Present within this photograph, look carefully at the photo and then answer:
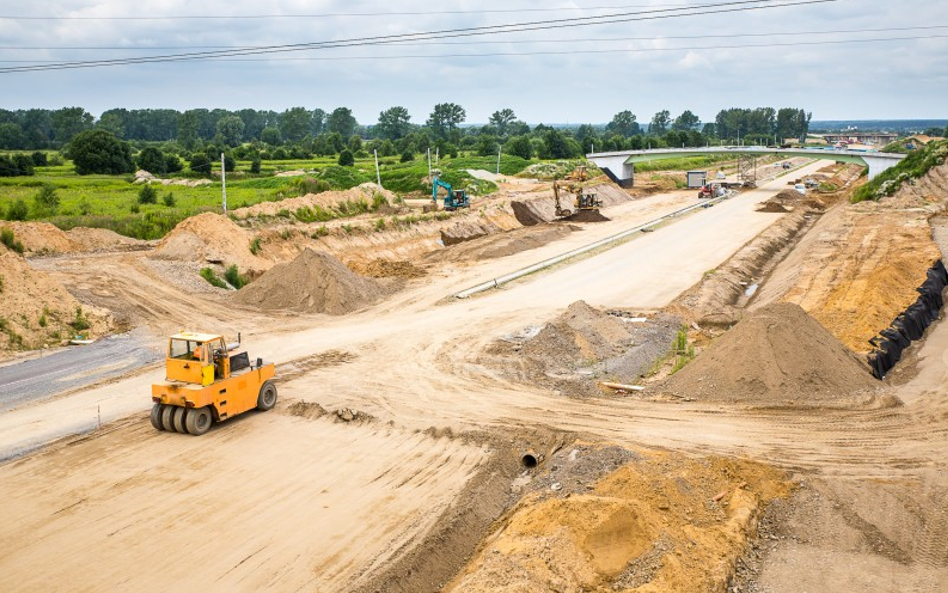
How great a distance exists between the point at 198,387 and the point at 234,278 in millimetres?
Answer: 17071

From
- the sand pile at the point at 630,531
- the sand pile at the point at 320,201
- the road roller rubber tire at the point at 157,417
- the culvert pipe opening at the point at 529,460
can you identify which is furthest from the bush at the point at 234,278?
the sand pile at the point at 630,531

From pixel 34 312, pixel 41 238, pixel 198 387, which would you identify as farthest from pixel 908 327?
pixel 41 238

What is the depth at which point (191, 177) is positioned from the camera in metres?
67.3

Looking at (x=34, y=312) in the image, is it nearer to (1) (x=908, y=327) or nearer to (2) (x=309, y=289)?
(2) (x=309, y=289)

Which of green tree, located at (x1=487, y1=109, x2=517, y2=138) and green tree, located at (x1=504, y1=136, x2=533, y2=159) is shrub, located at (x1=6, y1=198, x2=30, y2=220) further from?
green tree, located at (x1=487, y1=109, x2=517, y2=138)

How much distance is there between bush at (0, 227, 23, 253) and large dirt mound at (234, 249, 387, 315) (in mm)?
9520

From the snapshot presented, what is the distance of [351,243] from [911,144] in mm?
130700

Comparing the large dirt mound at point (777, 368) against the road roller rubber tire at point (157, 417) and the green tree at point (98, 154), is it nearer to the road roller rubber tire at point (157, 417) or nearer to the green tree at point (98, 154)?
the road roller rubber tire at point (157, 417)

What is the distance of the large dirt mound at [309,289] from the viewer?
1176 inches

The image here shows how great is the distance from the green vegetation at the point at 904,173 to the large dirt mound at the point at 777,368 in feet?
134

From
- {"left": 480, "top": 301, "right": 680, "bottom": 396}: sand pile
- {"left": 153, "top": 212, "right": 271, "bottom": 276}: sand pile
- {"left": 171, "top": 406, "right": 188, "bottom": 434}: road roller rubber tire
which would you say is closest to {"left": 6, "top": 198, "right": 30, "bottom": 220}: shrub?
{"left": 153, "top": 212, "right": 271, "bottom": 276}: sand pile

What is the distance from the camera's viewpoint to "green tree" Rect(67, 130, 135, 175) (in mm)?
67562

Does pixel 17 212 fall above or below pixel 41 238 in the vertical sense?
above

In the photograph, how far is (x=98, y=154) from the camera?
2667 inches
